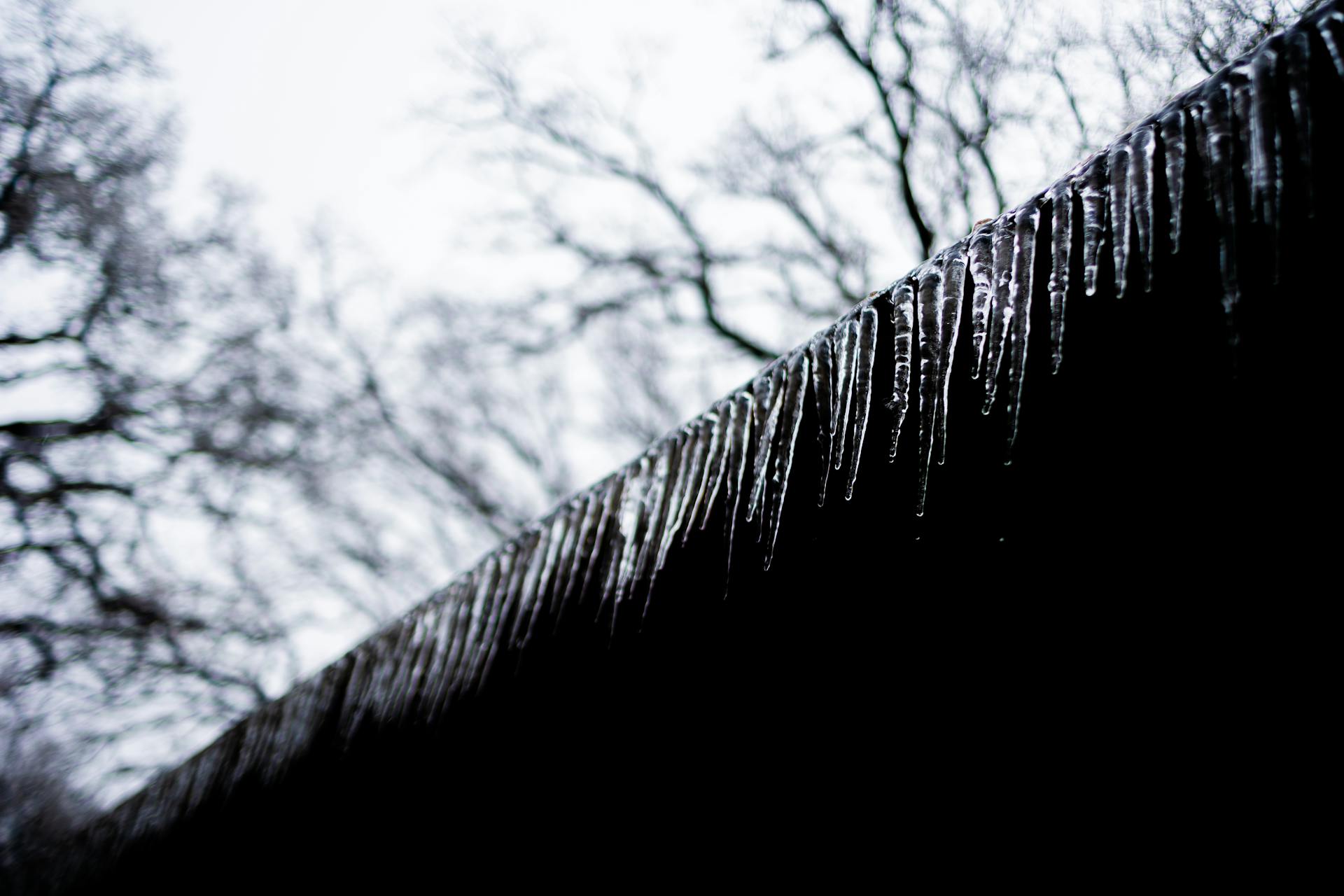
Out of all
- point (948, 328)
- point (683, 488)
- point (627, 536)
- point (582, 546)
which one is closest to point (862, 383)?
point (948, 328)

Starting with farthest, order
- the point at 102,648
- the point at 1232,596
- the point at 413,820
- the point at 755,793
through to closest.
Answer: the point at 102,648, the point at 413,820, the point at 755,793, the point at 1232,596

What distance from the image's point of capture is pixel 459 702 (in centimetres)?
283

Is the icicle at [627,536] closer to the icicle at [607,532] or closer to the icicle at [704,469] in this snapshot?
the icicle at [607,532]

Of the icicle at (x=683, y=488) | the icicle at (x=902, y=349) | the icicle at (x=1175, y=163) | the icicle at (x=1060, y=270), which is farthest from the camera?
the icicle at (x=683, y=488)

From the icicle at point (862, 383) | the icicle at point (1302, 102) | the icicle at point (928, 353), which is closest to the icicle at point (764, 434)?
the icicle at point (862, 383)

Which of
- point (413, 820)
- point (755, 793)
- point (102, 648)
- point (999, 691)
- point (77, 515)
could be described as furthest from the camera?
point (102, 648)

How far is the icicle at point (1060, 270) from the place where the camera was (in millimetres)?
1255

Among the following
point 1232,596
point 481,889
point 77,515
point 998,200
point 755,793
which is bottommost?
point 481,889

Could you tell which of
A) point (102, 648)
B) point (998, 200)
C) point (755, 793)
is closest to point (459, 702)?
point (755, 793)

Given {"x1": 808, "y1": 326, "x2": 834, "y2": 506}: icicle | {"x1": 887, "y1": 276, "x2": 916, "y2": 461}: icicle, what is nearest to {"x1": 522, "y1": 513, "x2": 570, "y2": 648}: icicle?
{"x1": 808, "y1": 326, "x2": 834, "y2": 506}: icicle

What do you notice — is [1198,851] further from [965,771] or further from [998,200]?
[998,200]

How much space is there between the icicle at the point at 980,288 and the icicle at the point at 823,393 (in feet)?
1.10

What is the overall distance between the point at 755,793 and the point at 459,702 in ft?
3.54

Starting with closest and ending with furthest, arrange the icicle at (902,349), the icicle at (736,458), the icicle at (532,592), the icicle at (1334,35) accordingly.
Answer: the icicle at (1334,35)
the icicle at (902,349)
the icicle at (736,458)
the icicle at (532,592)
